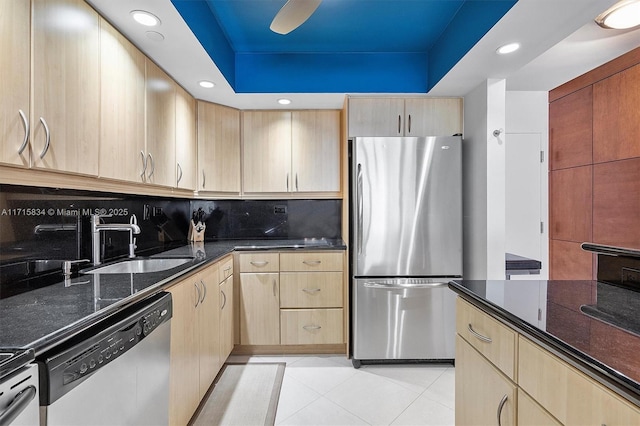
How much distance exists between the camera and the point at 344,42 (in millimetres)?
2459

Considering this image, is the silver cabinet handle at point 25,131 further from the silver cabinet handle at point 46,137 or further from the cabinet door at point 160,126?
the cabinet door at point 160,126

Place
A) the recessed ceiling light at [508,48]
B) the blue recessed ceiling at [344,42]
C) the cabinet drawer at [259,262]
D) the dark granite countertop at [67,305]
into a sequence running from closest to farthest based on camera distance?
the dark granite countertop at [67,305] → the recessed ceiling light at [508,48] → the blue recessed ceiling at [344,42] → the cabinet drawer at [259,262]

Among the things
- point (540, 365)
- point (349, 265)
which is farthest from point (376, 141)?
point (540, 365)

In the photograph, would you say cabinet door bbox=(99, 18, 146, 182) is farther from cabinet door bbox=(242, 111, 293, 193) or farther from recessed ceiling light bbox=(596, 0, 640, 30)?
recessed ceiling light bbox=(596, 0, 640, 30)

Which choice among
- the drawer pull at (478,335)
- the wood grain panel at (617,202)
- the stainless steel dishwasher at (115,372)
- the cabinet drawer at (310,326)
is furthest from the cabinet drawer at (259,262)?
the wood grain panel at (617,202)

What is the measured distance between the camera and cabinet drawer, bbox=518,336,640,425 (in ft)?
2.17

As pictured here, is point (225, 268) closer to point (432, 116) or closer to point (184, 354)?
point (184, 354)

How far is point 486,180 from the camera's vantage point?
2.32m

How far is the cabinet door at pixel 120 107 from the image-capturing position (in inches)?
59.9

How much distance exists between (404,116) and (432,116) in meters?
0.24

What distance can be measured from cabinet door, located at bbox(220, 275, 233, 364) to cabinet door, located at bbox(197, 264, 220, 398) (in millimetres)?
90

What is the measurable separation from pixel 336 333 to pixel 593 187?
2.84 metres

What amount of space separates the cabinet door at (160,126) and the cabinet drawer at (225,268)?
0.68m

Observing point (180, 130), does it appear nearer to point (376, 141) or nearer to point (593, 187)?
point (376, 141)
